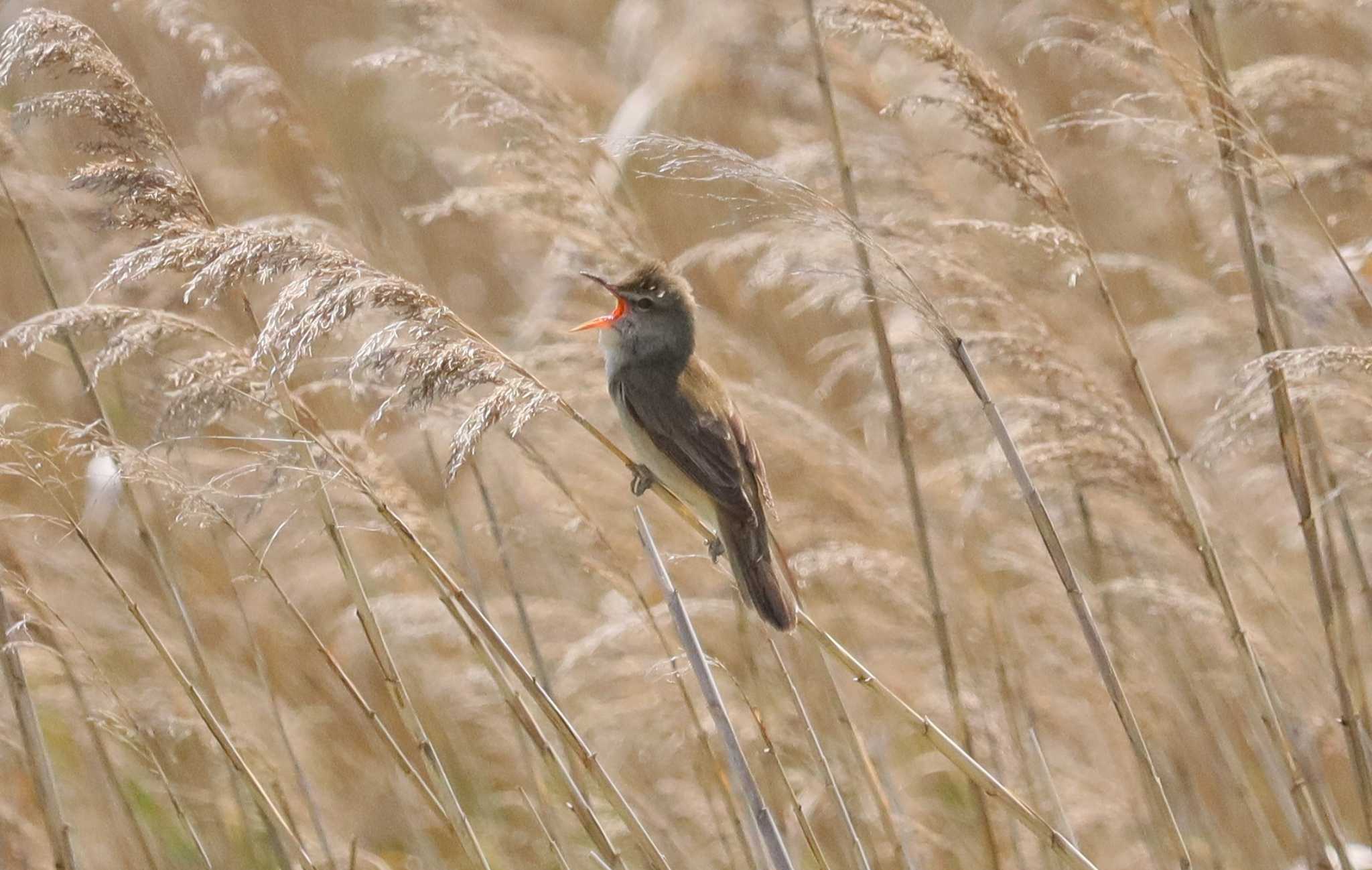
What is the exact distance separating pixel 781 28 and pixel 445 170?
1.16 meters

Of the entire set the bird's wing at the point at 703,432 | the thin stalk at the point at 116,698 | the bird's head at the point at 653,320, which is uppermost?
the bird's head at the point at 653,320

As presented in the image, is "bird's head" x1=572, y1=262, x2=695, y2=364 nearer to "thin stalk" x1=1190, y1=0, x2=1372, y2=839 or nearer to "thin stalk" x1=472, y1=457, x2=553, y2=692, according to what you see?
"thin stalk" x1=472, y1=457, x2=553, y2=692

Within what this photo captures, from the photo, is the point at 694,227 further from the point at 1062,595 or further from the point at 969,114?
the point at 969,114

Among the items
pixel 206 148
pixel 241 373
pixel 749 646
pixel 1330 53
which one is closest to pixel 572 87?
pixel 206 148

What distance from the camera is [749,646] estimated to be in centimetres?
297

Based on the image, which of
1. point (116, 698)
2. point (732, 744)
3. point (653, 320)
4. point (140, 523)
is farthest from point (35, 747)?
point (653, 320)

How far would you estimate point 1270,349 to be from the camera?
2.09m

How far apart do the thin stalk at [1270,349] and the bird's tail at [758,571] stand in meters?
0.85

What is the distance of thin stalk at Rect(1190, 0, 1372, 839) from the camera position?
6.72 feet

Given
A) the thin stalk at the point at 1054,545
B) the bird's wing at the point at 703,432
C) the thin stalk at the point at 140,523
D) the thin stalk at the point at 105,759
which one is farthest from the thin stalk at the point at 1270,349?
the thin stalk at the point at 105,759

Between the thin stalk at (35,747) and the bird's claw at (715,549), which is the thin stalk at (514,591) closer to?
the bird's claw at (715,549)

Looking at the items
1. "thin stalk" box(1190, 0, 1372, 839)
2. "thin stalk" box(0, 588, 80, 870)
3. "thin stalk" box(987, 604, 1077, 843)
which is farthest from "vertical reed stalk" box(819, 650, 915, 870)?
"thin stalk" box(0, 588, 80, 870)

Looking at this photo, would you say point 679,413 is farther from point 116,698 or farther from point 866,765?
point 116,698

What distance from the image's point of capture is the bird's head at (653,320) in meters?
2.97
